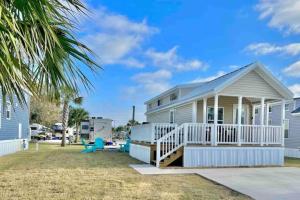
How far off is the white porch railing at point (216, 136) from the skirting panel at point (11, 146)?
10.5m

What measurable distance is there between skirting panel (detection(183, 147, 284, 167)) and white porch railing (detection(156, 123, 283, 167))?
0.37 meters

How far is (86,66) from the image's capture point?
10.6 feet

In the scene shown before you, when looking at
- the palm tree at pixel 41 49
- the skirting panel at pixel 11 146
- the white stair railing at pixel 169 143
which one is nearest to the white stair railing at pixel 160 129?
the white stair railing at pixel 169 143

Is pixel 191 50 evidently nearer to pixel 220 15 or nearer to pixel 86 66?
pixel 220 15

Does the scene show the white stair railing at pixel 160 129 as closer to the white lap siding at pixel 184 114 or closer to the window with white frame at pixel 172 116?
the white lap siding at pixel 184 114

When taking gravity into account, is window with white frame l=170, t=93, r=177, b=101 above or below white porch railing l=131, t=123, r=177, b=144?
above

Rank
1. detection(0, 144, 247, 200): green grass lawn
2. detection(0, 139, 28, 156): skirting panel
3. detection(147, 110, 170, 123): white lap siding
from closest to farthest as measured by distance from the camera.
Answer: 1. detection(0, 144, 247, 200): green grass lawn
2. detection(0, 139, 28, 156): skirting panel
3. detection(147, 110, 170, 123): white lap siding

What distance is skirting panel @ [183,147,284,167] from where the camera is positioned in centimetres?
1450

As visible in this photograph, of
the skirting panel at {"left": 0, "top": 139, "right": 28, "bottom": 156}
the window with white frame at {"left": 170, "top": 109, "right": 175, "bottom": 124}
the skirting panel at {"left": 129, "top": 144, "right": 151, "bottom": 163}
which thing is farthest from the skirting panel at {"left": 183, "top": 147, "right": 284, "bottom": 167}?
the skirting panel at {"left": 0, "top": 139, "right": 28, "bottom": 156}

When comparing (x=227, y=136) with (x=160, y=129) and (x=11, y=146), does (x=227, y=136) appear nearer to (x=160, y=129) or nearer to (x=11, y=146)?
(x=160, y=129)

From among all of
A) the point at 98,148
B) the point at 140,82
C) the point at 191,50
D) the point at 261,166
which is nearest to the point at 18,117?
the point at 98,148

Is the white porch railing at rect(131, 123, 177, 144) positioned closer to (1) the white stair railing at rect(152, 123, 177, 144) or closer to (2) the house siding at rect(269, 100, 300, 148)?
(1) the white stair railing at rect(152, 123, 177, 144)

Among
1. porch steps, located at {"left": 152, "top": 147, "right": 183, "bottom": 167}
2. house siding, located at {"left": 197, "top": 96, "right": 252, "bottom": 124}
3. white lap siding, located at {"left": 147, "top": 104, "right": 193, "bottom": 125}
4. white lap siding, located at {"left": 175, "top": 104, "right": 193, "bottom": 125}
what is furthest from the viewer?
white lap siding, located at {"left": 147, "top": 104, "right": 193, "bottom": 125}

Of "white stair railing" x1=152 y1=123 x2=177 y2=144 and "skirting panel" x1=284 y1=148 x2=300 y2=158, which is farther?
"skirting panel" x1=284 y1=148 x2=300 y2=158
